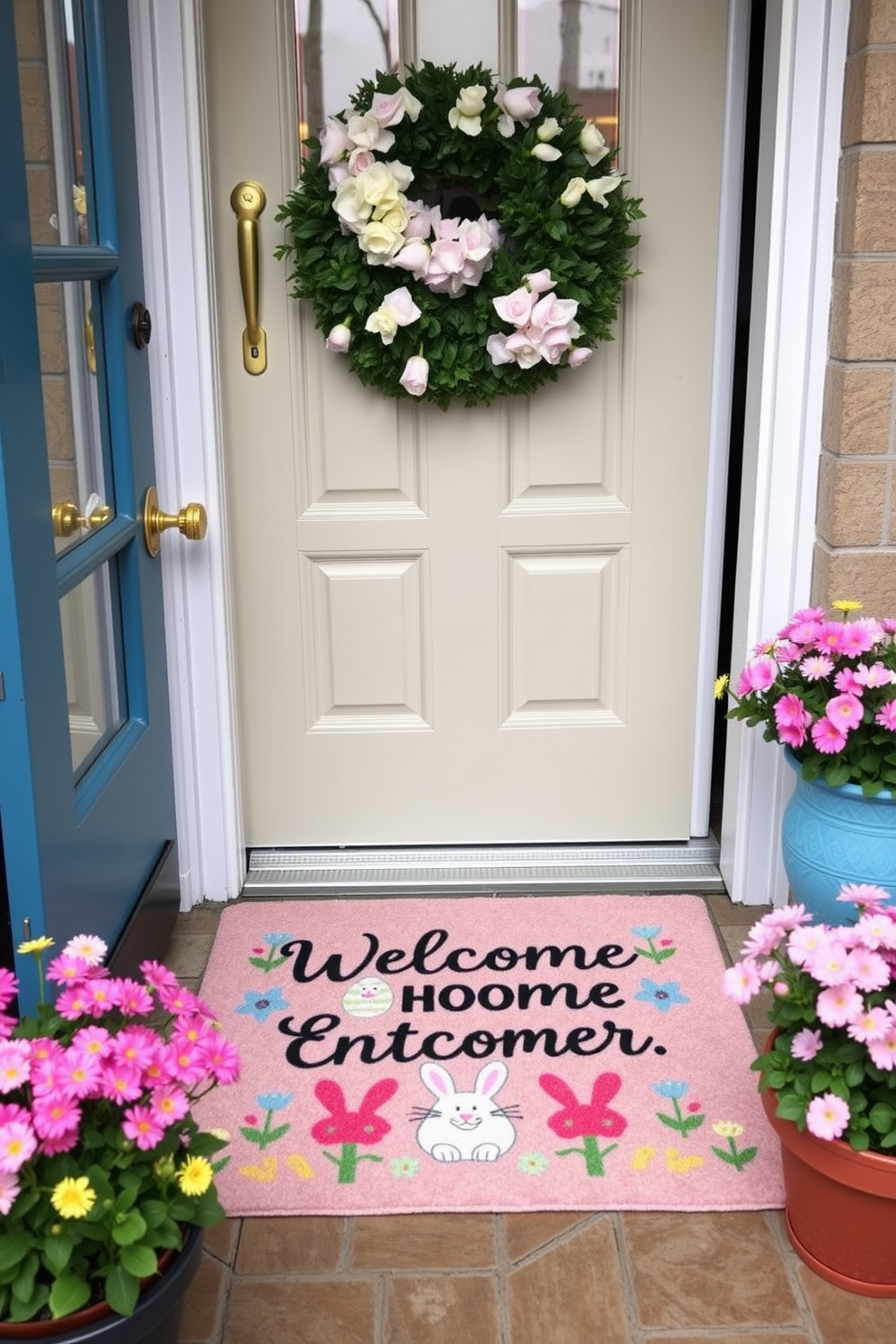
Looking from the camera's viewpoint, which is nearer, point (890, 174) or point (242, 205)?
point (890, 174)

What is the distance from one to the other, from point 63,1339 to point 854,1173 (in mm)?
925

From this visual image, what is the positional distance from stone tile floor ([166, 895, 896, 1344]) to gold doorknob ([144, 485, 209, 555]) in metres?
1.16

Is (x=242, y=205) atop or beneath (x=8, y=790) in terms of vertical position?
atop

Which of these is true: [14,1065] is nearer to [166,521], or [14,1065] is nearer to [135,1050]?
[135,1050]

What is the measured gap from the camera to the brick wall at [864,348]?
85.2 inches

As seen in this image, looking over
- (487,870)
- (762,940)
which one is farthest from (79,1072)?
(487,870)

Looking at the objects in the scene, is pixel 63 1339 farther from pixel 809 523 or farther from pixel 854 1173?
pixel 809 523

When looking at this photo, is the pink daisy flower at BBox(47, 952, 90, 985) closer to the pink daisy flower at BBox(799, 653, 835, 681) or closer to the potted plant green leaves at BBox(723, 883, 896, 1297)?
the potted plant green leaves at BBox(723, 883, 896, 1297)

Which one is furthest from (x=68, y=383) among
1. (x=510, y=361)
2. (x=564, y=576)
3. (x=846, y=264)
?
(x=846, y=264)

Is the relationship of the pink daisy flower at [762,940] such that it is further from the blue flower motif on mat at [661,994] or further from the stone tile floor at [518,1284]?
the blue flower motif on mat at [661,994]

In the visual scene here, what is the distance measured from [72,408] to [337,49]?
3.03ft

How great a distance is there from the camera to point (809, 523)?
247cm

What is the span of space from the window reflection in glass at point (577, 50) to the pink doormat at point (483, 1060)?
1.53 metres

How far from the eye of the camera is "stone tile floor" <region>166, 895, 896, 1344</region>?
1694 mm
